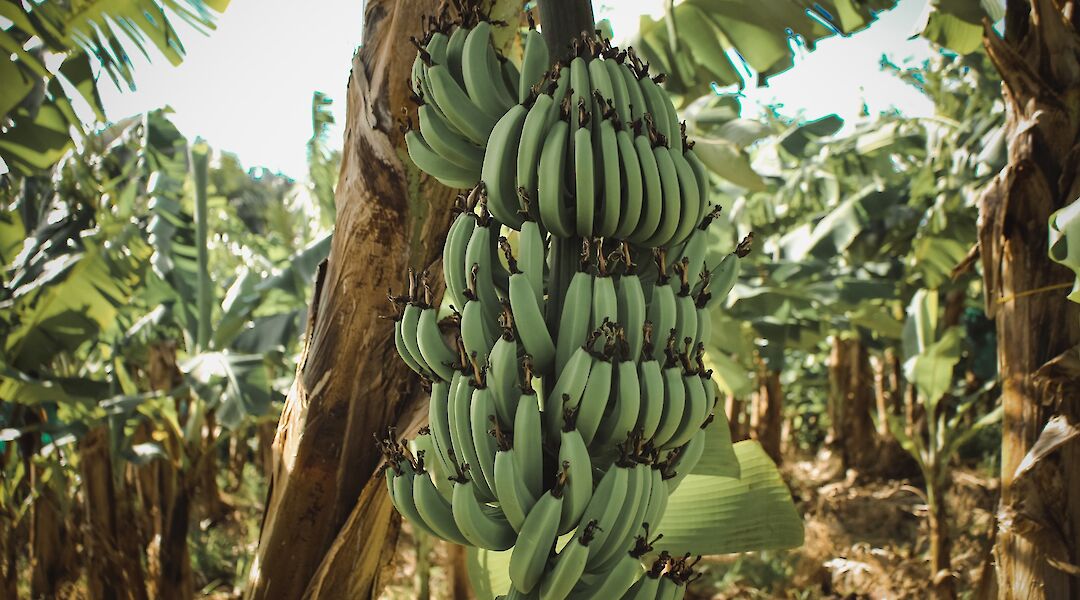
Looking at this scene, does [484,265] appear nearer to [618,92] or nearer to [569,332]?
[569,332]

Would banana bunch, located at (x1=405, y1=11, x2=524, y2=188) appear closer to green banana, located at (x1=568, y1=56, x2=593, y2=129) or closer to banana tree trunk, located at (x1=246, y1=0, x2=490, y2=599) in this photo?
green banana, located at (x1=568, y1=56, x2=593, y2=129)

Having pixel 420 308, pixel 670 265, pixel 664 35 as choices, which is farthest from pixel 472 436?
pixel 664 35

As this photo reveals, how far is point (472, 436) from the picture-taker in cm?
86

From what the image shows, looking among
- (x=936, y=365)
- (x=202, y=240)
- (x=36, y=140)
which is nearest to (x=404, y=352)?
(x=36, y=140)

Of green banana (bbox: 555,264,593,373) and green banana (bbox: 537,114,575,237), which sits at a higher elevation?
green banana (bbox: 537,114,575,237)

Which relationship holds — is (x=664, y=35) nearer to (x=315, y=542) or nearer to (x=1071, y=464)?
(x=1071, y=464)

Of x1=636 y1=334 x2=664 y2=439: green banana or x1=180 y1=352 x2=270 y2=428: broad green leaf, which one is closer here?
x1=636 y1=334 x2=664 y2=439: green banana

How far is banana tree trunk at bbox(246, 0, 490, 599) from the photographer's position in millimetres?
1257

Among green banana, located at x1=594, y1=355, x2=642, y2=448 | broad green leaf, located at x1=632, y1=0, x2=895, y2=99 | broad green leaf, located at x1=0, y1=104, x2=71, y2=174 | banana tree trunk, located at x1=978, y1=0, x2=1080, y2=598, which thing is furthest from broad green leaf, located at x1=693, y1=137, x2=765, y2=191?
broad green leaf, located at x1=0, y1=104, x2=71, y2=174

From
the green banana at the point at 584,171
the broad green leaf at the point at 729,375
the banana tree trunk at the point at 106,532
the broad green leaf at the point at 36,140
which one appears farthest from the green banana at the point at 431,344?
the banana tree trunk at the point at 106,532

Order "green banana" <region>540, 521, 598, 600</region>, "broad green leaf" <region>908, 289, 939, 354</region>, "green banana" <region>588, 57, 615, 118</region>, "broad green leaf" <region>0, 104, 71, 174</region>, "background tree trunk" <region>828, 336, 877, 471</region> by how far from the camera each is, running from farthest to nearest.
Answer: "background tree trunk" <region>828, 336, 877, 471</region>, "broad green leaf" <region>908, 289, 939, 354</region>, "broad green leaf" <region>0, 104, 71, 174</region>, "green banana" <region>588, 57, 615, 118</region>, "green banana" <region>540, 521, 598, 600</region>

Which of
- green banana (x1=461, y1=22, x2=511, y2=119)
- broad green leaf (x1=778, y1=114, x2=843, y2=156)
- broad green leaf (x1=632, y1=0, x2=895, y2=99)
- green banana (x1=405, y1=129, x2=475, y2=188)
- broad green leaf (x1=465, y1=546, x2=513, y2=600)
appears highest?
broad green leaf (x1=778, y1=114, x2=843, y2=156)

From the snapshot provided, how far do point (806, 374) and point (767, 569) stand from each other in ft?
14.5

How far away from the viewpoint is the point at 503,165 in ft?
2.99
